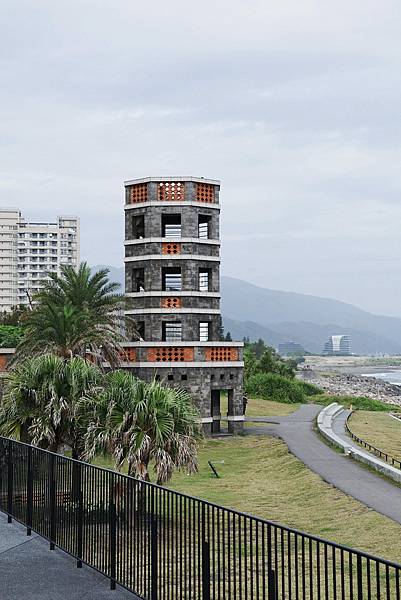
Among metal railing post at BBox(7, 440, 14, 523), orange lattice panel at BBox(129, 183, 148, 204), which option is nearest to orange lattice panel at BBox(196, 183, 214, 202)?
orange lattice panel at BBox(129, 183, 148, 204)

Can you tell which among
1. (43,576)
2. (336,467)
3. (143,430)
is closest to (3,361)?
(336,467)

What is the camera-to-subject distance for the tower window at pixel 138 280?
56.1m

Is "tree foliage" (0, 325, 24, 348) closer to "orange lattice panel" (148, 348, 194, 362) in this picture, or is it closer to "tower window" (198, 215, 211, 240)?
"orange lattice panel" (148, 348, 194, 362)

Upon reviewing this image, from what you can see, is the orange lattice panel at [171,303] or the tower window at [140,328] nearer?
the orange lattice panel at [171,303]

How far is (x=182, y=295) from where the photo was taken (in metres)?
54.0

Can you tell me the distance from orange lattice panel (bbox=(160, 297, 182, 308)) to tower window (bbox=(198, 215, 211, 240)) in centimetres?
477

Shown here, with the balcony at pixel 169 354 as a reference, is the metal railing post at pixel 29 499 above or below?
below

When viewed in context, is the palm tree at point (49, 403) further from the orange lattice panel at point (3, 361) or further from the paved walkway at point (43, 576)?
the orange lattice panel at point (3, 361)

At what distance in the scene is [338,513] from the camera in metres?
26.3

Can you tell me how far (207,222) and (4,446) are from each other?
39282 mm

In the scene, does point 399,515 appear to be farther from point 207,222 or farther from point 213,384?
point 207,222

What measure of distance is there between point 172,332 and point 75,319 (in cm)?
1586

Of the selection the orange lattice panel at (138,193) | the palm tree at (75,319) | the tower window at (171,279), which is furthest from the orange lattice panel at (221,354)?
the orange lattice panel at (138,193)

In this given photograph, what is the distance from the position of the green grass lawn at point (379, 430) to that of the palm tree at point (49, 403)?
1904 centimetres
